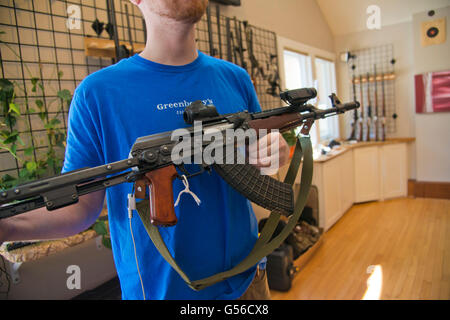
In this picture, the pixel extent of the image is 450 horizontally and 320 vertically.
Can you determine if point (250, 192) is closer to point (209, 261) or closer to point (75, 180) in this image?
point (209, 261)

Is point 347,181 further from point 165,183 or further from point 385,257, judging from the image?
point 165,183

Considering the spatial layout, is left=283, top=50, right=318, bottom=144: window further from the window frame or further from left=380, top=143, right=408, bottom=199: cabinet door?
left=380, top=143, right=408, bottom=199: cabinet door

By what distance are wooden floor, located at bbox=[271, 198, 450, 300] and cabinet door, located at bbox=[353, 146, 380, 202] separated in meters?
0.32

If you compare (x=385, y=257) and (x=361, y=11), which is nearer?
(x=385, y=257)

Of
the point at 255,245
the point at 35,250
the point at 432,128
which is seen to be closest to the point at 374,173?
the point at 432,128

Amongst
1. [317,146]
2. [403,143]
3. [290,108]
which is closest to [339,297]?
[290,108]

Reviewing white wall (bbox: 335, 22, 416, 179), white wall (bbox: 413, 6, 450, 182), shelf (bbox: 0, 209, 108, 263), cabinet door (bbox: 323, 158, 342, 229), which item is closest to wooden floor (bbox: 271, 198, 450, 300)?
cabinet door (bbox: 323, 158, 342, 229)

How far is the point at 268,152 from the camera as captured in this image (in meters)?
0.75

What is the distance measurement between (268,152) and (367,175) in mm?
3706

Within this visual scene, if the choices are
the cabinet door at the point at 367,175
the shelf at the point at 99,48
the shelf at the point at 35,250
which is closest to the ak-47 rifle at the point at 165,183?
the shelf at the point at 35,250

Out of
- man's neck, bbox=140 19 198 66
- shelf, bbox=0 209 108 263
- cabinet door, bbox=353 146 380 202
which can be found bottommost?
cabinet door, bbox=353 146 380 202

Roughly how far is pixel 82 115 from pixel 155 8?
30cm

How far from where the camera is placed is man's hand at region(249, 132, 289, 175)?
755mm

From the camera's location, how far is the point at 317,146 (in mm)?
3645
